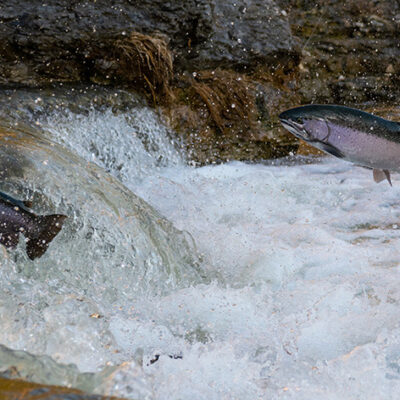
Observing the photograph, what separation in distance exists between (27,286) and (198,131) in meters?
2.64

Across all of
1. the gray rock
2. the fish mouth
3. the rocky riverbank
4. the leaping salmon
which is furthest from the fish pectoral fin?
the gray rock

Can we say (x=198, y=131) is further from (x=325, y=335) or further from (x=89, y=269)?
(x=325, y=335)

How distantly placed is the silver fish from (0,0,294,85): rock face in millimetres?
2699

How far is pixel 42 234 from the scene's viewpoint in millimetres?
2264

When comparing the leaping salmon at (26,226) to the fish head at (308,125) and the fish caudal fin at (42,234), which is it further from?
the fish head at (308,125)

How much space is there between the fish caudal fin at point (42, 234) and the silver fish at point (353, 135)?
0.92m

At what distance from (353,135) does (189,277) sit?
1.12 meters

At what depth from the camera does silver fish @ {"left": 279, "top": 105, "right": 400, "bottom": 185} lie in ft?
6.43

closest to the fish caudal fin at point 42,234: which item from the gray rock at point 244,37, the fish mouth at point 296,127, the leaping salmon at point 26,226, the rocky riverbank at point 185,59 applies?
the leaping salmon at point 26,226

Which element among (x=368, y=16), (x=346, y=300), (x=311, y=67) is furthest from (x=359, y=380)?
(x=368, y=16)

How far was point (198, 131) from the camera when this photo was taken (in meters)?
4.64

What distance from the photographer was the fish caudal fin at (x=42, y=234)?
226cm

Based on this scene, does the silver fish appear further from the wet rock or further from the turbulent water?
the wet rock

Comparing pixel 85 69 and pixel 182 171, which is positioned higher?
pixel 85 69
